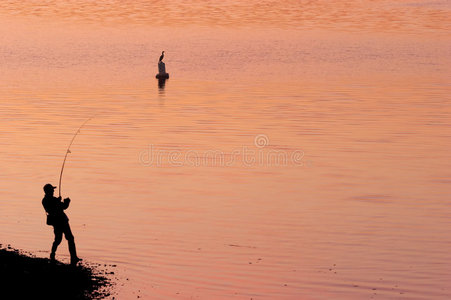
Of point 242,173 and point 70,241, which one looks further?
point 242,173

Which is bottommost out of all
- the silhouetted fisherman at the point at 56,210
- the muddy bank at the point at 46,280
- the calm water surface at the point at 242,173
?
the calm water surface at the point at 242,173

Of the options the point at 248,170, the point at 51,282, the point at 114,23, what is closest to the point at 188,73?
the point at 248,170

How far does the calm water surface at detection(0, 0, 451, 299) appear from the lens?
16.2 m

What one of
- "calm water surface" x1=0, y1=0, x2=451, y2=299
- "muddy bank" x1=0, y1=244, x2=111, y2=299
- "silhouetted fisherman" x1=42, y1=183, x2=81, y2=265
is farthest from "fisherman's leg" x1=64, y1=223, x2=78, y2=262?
"calm water surface" x1=0, y1=0, x2=451, y2=299

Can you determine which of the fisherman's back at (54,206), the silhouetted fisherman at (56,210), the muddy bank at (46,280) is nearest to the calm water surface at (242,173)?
the muddy bank at (46,280)

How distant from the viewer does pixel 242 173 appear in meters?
26.4

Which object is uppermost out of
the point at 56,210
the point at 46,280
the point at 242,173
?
the point at 56,210

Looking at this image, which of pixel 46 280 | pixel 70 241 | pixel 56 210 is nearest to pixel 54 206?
pixel 56 210

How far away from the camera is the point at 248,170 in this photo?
27.0 m

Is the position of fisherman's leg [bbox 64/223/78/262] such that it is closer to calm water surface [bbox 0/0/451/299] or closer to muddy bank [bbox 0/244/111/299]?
muddy bank [bbox 0/244/111/299]

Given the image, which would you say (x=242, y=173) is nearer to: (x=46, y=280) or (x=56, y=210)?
(x=56, y=210)

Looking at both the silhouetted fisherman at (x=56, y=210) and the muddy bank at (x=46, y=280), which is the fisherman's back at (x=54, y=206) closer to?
the silhouetted fisherman at (x=56, y=210)

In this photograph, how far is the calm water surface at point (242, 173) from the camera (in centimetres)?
1617

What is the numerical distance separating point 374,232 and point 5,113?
2636 centimetres
